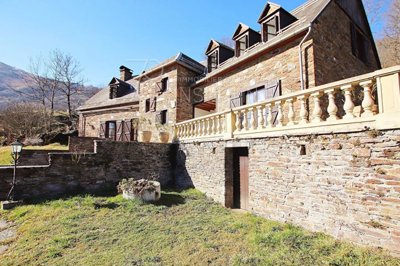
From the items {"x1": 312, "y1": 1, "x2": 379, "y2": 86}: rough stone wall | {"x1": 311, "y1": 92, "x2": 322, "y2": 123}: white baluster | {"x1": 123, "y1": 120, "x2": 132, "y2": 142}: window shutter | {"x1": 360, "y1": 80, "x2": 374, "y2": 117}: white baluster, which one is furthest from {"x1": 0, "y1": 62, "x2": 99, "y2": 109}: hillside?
{"x1": 360, "y1": 80, "x2": 374, "y2": 117}: white baluster

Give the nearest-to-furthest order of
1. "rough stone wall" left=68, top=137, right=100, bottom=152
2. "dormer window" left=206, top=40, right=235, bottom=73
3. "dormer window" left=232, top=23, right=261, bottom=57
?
"dormer window" left=232, top=23, right=261, bottom=57 → "rough stone wall" left=68, top=137, right=100, bottom=152 → "dormer window" left=206, top=40, right=235, bottom=73

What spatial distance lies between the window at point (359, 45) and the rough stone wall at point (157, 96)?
26.9 feet

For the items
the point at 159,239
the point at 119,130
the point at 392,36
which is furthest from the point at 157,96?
the point at 392,36

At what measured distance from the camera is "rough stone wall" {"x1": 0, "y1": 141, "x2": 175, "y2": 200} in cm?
654

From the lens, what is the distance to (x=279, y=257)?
347 centimetres

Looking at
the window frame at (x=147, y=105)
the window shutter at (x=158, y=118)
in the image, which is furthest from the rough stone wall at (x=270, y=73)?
the window frame at (x=147, y=105)

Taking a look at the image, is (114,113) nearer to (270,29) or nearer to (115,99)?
(115,99)

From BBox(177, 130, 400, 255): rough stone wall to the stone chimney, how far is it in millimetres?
15770

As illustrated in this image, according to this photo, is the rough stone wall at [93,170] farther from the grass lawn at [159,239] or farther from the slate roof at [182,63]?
the slate roof at [182,63]

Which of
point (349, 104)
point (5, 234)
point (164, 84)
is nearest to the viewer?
point (349, 104)

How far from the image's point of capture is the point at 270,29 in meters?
8.67

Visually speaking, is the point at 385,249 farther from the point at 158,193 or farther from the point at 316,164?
the point at 158,193

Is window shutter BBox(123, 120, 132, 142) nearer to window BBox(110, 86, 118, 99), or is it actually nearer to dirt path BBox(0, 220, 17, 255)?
window BBox(110, 86, 118, 99)

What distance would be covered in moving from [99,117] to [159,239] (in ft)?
48.3
